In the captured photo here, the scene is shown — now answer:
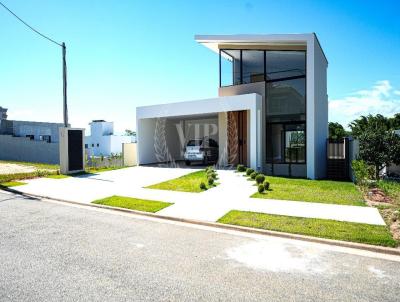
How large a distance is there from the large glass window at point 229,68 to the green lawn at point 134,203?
39.1 feet

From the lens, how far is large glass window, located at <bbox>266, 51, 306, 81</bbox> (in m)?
16.7

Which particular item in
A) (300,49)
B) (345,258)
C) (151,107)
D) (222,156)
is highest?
(300,49)

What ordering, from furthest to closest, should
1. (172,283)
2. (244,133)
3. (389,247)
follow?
(244,133) → (389,247) → (172,283)

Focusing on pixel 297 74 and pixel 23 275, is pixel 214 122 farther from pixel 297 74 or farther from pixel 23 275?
pixel 23 275

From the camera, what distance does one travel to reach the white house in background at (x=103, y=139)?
200ft

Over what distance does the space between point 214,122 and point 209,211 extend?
17.5m

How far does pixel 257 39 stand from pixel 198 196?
1045cm

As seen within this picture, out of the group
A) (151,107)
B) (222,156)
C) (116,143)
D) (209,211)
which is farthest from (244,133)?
(116,143)

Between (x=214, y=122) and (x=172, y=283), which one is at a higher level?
(x=214, y=122)

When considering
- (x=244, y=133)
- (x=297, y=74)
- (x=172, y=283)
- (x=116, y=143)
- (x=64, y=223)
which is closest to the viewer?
(x=172, y=283)

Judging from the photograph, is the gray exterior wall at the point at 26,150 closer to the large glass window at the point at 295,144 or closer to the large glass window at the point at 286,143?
the large glass window at the point at 286,143

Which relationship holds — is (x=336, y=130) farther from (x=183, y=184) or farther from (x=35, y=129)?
(x=183, y=184)

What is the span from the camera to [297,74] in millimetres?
16500

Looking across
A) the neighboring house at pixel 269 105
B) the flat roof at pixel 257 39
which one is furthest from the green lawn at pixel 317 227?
the flat roof at pixel 257 39
